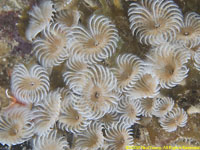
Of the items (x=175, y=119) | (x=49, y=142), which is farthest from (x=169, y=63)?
(x=49, y=142)

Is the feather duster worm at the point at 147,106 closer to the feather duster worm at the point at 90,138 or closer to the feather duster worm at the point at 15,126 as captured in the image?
the feather duster worm at the point at 90,138

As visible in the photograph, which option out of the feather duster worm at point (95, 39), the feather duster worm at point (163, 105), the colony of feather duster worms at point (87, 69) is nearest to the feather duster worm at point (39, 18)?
the colony of feather duster worms at point (87, 69)

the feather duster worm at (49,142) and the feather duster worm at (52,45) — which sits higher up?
the feather duster worm at (52,45)

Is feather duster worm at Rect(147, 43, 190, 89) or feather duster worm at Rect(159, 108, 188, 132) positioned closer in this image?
feather duster worm at Rect(147, 43, 190, 89)

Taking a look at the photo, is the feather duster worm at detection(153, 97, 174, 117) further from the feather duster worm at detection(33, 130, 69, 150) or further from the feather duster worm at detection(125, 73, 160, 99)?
the feather duster worm at detection(33, 130, 69, 150)

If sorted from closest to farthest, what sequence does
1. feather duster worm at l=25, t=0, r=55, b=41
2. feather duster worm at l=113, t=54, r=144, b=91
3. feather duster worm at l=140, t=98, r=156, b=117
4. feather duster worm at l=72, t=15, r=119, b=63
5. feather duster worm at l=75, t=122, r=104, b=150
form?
feather duster worm at l=25, t=0, r=55, b=41 → feather duster worm at l=72, t=15, r=119, b=63 → feather duster worm at l=113, t=54, r=144, b=91 → feather duster worm at l=75, t=122, r=104, b=150 → feather duster worm at l=140, t=98, r=156, b=117

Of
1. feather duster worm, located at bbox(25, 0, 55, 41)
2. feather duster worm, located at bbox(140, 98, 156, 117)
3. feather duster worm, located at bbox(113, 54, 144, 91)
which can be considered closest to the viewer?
feather duster worm, located at bbox(25, 0, 55, 41)

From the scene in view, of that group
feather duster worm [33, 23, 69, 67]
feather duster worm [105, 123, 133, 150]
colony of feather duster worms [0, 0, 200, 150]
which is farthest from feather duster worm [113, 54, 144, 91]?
feather duster worm [33, 23, 69, 67]
